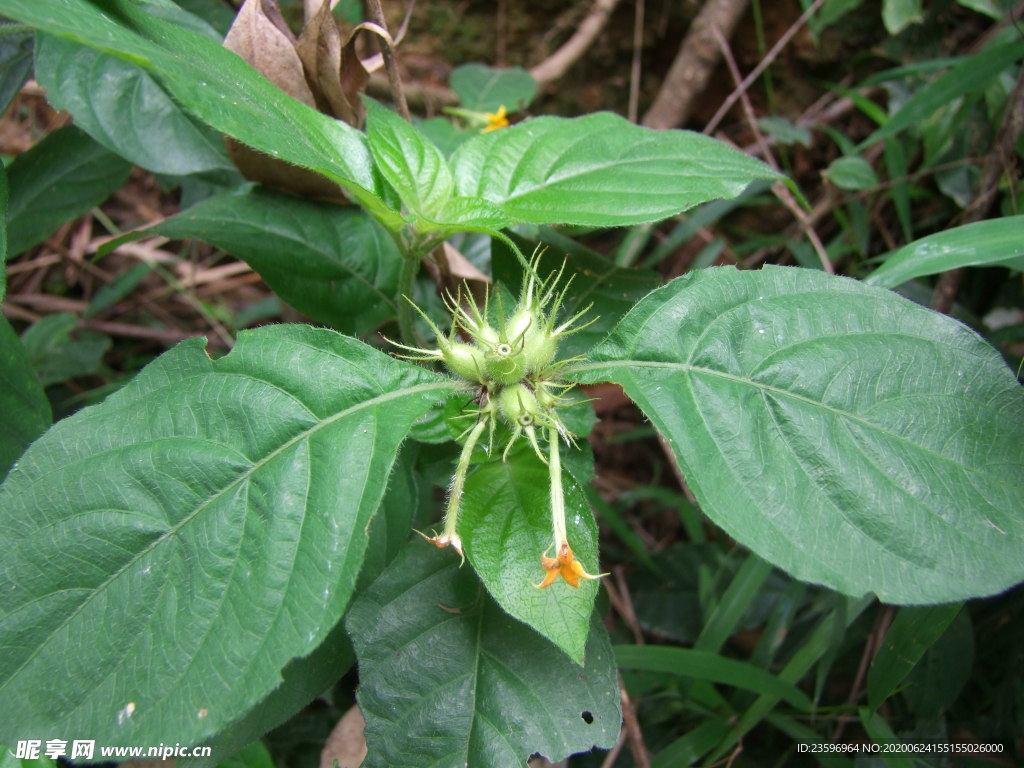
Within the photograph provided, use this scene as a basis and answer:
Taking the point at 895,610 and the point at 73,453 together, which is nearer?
the point at 73,453

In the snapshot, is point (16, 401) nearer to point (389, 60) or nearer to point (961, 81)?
point (389, 60)

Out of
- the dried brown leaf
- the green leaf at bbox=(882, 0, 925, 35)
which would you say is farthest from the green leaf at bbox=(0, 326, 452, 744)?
the green leaf at bbox=(882, 0, 925, 35)

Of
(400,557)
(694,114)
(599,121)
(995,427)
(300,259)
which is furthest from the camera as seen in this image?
(694,114)

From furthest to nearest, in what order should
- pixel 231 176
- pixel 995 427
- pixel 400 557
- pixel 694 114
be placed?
pixel 694 114, pixel 231 176, pixel 400 557, pixel 995 427

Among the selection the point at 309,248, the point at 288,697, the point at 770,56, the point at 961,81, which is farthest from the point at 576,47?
the point at 288,697

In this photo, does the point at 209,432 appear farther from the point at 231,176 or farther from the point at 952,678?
the point at 952,678

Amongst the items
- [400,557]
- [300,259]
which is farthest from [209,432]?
[300,259]
